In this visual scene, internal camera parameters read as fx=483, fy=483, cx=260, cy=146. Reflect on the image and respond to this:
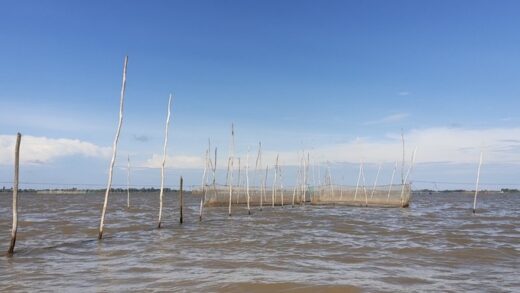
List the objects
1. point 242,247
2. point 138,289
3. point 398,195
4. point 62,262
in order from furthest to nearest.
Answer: point 398,195 → point 242,247 → point 62,262 → point 138,289

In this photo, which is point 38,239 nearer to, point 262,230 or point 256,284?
point 262,230

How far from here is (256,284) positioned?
315 inches

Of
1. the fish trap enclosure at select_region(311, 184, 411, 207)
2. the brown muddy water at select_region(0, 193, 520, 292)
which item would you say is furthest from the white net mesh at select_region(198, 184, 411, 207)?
the brown muddy water at select_region(0, 193, 520, 292)

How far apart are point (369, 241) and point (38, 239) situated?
9.89m

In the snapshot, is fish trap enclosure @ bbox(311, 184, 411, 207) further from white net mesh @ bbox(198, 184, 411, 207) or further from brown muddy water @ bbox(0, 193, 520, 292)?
brown muddy water @ bbox(0, 193, 520, 292)

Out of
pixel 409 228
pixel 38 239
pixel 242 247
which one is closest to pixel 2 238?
pixel 38 239

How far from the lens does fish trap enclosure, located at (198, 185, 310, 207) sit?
35531 mm

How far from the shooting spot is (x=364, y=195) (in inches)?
1505

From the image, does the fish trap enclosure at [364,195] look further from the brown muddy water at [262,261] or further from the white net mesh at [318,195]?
the brown muddy water at [262,261]

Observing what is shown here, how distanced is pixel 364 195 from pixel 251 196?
9.02 meters

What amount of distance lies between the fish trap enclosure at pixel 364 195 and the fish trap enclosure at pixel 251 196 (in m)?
1.95

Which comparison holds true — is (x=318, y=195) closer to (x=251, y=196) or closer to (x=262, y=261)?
(x=251, y=196)

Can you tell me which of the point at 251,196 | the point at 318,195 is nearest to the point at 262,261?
the point at 251,196

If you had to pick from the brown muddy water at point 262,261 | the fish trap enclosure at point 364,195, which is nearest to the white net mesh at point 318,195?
the fish trap enclosure at point 364,195
